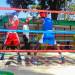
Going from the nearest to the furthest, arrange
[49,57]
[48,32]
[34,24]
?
[48,32] < [49,57] < [34,24]

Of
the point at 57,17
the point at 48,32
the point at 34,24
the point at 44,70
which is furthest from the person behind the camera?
the point at 57,17

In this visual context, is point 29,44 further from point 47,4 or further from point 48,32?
point 47,4

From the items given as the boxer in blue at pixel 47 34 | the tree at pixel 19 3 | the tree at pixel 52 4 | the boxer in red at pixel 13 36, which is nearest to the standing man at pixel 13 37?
the boxer in red at pixel 13 36

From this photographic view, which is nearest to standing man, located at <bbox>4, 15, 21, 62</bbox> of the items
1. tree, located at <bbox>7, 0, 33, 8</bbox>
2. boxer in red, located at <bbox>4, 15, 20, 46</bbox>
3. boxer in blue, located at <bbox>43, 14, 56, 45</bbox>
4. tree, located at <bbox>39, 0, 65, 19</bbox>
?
boxer in red, located at <bbox>4, 15, 20, 46</bbox>

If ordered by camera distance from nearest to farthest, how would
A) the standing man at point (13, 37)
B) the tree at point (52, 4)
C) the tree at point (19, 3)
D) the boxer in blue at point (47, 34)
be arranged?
the boxer in blue at point (47, 34)
the standing man at point (13, 37)
the tree at point (52, 4)
the tree at point (19, 3)

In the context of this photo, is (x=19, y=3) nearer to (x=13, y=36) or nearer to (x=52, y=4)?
(x=52, y=4)

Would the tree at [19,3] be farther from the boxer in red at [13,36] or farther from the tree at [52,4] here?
the boxer in red at [13,36]

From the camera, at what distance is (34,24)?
12203mm

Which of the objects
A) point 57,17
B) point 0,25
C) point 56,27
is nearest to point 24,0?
point 57,17

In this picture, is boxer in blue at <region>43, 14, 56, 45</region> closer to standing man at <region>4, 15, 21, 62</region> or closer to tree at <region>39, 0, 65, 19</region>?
standing man at <region>4, 15, 21, 62</region>

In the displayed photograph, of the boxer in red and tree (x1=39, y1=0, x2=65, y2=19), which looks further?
tree (x1=39, y1=0, x2=65, y2=19)

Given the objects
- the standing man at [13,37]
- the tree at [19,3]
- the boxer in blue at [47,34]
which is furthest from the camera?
the tree at [19,3]

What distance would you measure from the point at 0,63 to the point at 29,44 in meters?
1.83

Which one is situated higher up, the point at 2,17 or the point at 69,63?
the point at 2,17
